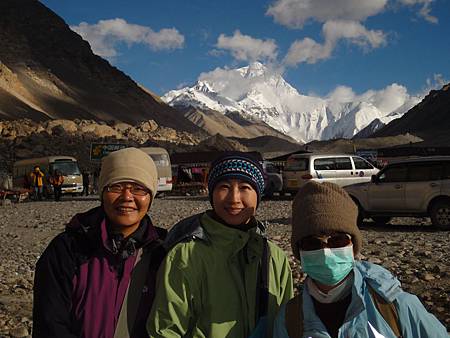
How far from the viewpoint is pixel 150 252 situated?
8.39ft

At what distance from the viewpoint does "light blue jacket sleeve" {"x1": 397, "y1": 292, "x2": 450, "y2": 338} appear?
6.38ft

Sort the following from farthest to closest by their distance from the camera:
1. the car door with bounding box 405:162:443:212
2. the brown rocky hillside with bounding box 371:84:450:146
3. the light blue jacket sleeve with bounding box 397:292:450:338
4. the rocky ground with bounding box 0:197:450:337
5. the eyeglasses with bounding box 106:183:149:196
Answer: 1. the brown rocky hillside with bounding box 371:84:450:146
2. the car door with bounding box 405:162:443:212
3. the rocky ground with bounding box 0:197:450:337
4. the eyeglasses with bounding box 106:183:149:196
5. the light blue jacket sleeve with bounding box 397:292:450:338

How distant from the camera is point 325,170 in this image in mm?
18812

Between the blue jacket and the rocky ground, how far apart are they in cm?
349

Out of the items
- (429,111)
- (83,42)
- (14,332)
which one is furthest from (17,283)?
(429,111)

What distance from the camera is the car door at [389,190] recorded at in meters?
12.0

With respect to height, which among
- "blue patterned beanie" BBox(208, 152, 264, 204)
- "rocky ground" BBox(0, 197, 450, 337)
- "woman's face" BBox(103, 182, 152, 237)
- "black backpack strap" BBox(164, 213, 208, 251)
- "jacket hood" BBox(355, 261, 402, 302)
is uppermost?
"blue patterned beanie" BBox(208, 152, 264, 204)

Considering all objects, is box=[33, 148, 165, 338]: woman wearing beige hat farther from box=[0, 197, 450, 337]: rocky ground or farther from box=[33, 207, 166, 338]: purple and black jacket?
box=[0, 197, 450, 337]: rocky ground

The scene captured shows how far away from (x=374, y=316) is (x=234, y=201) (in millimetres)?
883

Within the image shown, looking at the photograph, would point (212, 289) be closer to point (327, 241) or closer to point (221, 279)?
point (221, 279)

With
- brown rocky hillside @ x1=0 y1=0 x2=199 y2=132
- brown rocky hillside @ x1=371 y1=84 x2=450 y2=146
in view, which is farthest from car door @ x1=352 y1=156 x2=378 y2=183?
brown rocky hillside @ x1=371 y1=84 x2=450 y2=146

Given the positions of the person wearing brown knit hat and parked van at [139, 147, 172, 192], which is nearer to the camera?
the person wearing brown knit hat

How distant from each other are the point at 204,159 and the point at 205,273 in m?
38.1

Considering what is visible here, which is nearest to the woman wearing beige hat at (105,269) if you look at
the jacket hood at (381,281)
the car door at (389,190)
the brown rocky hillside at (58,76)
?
the jacket hood at (381,281)
